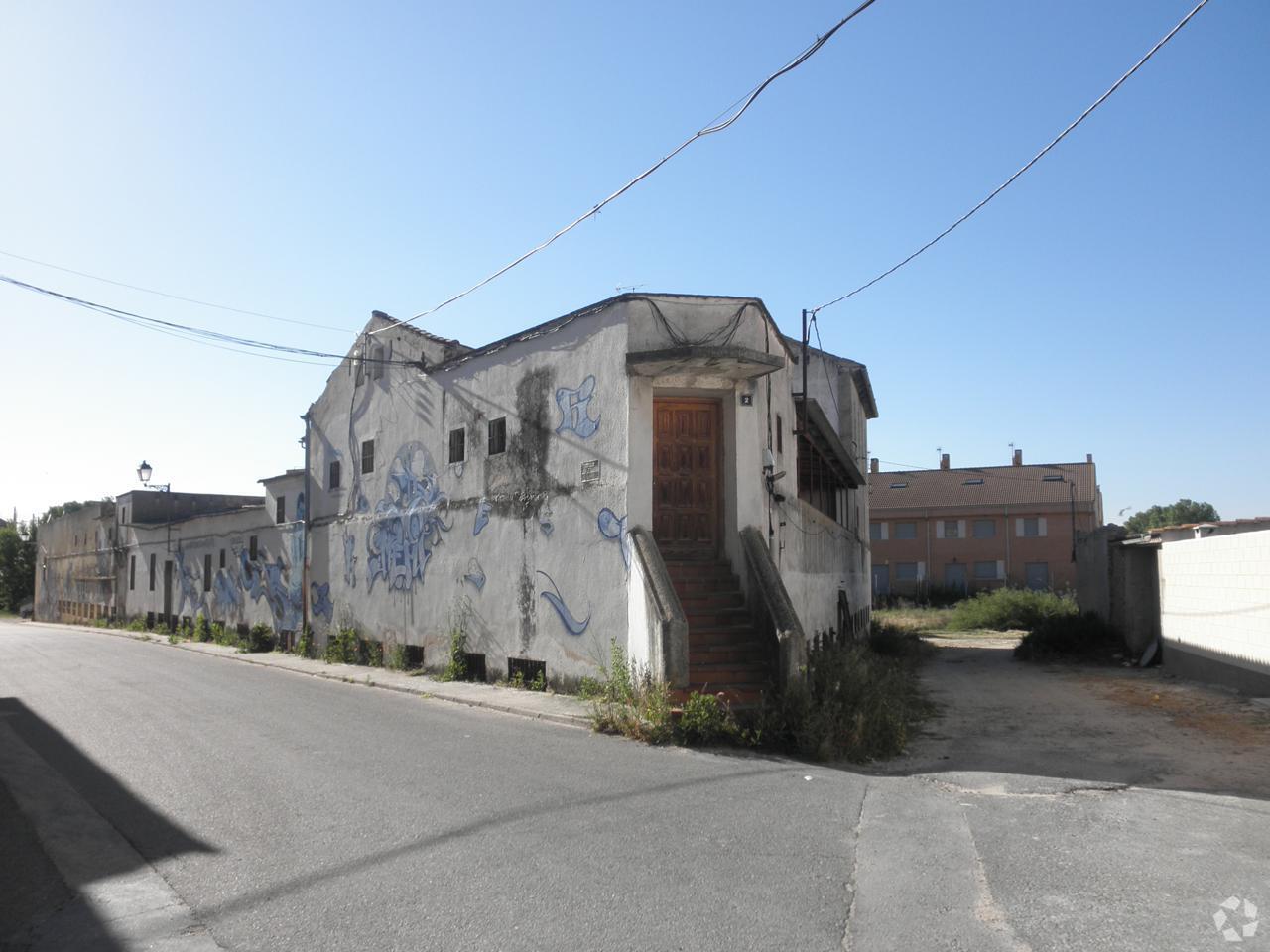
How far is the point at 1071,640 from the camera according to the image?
21.9 metres

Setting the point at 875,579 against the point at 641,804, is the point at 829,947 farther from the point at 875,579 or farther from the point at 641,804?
the point at 875,579

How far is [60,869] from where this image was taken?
5.50 meters

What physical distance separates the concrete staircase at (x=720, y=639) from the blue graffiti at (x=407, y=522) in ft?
18.5

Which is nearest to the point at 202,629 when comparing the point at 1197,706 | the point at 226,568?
the point at 226,568

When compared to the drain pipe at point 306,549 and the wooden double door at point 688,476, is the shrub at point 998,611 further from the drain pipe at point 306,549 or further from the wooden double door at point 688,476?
the drain pipe at point 306,549

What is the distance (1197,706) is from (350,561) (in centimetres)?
1592

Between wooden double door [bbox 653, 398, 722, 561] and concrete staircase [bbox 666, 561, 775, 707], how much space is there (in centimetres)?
49

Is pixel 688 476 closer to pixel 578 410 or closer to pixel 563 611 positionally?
pixel 578 410

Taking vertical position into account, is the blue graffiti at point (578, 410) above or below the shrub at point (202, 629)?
above

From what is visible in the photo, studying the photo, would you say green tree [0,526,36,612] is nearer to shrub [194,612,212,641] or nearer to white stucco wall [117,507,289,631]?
white stucco wall [117,507,289,631]

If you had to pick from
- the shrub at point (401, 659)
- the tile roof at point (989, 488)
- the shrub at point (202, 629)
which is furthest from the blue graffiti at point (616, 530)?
the tile roof at point (989, 488)

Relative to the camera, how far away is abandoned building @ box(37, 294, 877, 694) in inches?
479

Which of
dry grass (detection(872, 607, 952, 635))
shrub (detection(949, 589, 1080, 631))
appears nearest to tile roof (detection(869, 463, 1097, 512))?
dry grass (detection(872, 607, 952, 635))

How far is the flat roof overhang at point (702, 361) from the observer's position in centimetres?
1211
